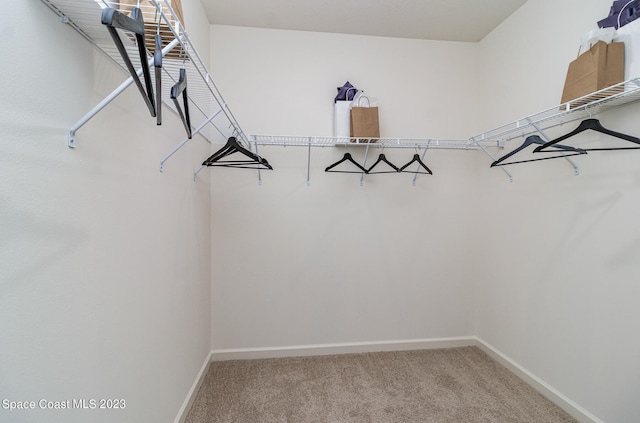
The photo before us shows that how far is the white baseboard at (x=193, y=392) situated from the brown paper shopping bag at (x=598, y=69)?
2.73 metres

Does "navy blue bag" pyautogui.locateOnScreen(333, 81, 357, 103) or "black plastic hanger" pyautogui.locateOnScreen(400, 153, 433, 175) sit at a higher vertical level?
"navy blue bag" pyautogui.locateOnScreen(333, 81, 357, 103)

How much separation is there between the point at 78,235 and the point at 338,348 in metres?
2.16

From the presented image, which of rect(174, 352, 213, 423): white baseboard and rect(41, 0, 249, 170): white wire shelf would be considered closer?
rect(41, 0, 249, 170): white wire shelf

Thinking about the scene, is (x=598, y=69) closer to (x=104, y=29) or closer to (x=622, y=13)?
(x=622, y=13)

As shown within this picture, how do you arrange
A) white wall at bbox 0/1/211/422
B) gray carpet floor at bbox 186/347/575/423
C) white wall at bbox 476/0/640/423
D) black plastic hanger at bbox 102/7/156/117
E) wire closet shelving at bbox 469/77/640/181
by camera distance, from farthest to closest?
gray carpet floor at bbox 186/347/575/423
white wall at bbox 476/0/640/423
wire closet shelving at bbox 469/77/640/181
white wall at bbox 0/1/211/422
black plastic hanger at bbox 102/7/156/117

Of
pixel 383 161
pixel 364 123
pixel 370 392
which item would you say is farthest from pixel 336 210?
pixel 370 392

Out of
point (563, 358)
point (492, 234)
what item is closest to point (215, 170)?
point (492, 234)

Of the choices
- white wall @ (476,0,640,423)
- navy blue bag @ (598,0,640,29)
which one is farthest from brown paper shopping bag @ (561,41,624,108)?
white wall @ (476,0,640,423)

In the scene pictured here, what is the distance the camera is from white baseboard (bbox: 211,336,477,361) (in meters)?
2.40

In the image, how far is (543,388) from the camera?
193 centimetres

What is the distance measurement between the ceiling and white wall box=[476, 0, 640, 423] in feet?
0.79

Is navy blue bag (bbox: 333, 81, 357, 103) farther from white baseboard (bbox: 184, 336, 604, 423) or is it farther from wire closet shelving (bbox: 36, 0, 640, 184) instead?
white baseboard (bbox: 184, 336, 604, 423)

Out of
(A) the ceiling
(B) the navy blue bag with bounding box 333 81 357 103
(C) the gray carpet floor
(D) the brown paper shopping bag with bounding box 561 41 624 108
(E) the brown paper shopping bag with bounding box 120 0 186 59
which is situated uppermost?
(A) the ceiling

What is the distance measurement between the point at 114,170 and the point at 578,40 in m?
2.56
